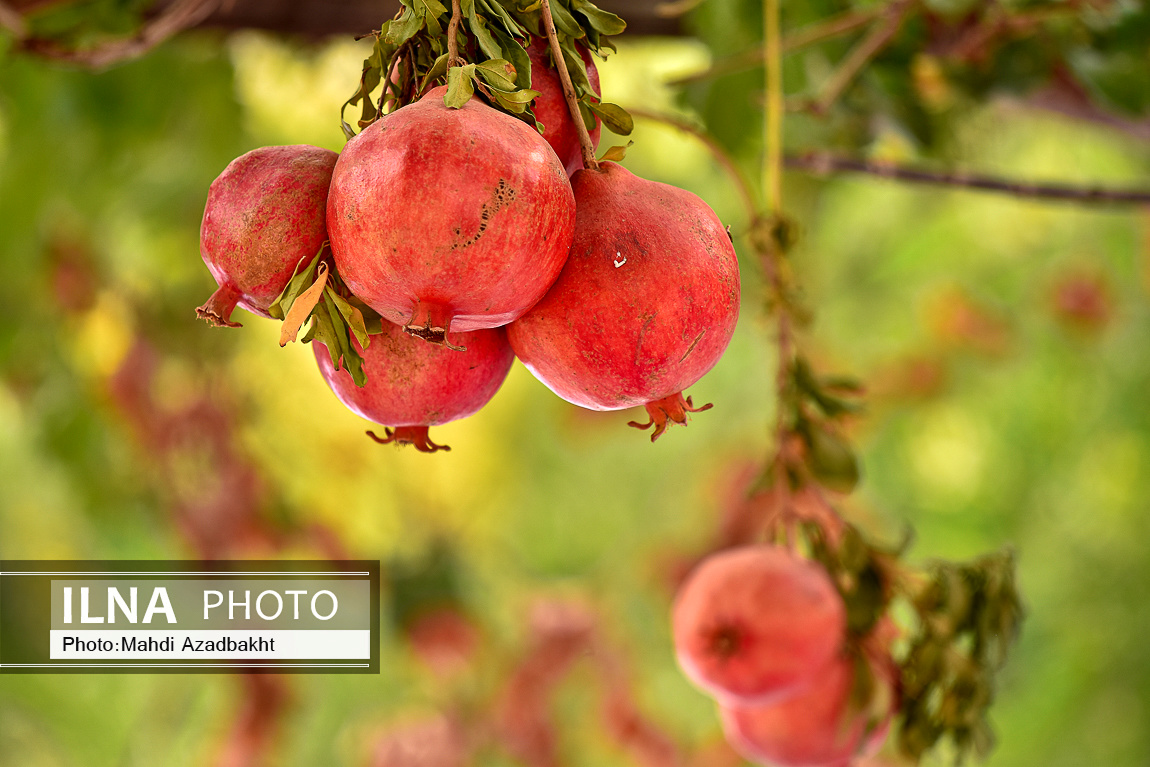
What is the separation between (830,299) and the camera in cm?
206

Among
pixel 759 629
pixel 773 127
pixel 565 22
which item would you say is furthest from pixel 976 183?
pixel 565 22

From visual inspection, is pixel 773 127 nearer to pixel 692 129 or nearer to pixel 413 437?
pixel 692 129

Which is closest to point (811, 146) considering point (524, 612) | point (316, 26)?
point (316, 26)

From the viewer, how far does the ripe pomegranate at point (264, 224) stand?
21 cm

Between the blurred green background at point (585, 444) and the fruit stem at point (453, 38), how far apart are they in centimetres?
84

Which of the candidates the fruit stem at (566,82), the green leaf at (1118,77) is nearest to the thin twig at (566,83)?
the fruit stem at (566,82)

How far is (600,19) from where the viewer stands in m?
0.23

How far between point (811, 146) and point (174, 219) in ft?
2.36

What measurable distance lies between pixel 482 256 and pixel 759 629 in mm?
257

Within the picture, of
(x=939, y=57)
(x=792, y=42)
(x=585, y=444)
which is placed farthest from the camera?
(x=585, y=444)

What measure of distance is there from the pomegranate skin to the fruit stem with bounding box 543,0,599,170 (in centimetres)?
5

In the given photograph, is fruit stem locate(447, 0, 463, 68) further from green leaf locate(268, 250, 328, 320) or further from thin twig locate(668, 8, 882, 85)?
thin twig locate(668, 8, 882, 85)

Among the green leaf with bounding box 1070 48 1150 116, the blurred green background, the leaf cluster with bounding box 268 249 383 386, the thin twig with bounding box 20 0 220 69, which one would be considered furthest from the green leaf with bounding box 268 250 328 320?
the blurred green background

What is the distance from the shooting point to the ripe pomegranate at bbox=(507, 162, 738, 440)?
0.21 meters
